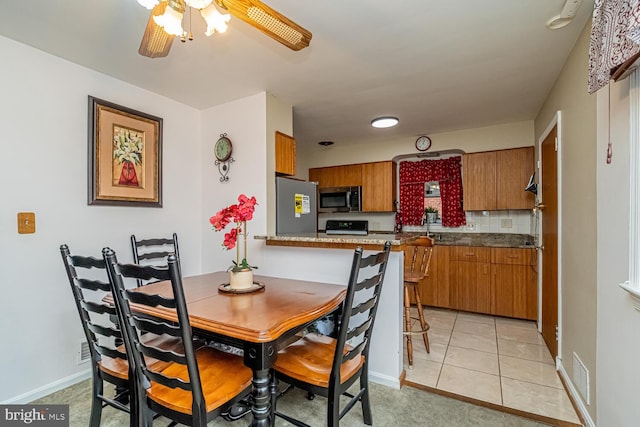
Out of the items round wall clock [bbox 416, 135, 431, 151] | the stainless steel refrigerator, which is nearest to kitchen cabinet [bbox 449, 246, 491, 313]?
round wall clock [bbox 416, 135, 431, 151]

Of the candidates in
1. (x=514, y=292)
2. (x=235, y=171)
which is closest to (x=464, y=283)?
(x=514, y=292)

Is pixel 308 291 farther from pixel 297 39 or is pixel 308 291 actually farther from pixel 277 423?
pixel 297 39

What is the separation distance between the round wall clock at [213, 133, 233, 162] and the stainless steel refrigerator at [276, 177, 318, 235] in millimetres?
576

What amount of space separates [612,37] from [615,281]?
3.44ft

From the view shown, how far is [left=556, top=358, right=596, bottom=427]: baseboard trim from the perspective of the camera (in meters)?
1.71

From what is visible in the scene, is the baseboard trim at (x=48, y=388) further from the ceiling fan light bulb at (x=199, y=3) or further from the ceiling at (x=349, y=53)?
the ceiling fan light bulb at (x=199, y=3)

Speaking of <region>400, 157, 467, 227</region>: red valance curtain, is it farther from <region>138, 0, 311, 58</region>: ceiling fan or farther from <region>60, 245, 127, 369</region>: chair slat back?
<region>60, 245, 127, 369</region>: chair slat back

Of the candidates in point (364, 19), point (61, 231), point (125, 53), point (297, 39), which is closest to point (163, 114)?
point (125, 53)

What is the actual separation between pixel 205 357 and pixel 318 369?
58 centimetres

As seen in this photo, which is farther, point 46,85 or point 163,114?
point 163,114

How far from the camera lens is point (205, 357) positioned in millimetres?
1521

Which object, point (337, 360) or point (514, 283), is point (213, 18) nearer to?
point (337, 360)

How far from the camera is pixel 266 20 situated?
4.44ft

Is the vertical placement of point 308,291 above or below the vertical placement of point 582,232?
below
